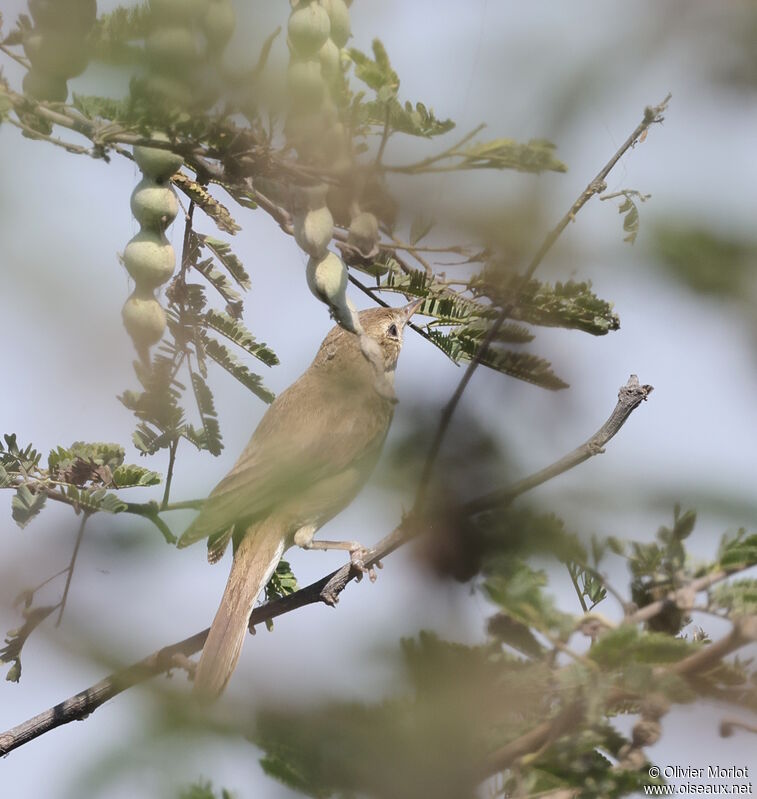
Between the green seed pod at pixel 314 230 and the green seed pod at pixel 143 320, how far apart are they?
15 centimetres

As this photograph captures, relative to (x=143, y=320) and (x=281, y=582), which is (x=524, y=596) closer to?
(x=143, y=320)

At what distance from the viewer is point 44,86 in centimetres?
80

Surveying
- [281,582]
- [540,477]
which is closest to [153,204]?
[540,477]

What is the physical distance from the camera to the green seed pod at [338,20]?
907mm

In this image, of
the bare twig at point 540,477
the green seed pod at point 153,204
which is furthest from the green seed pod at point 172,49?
the green seed pod at point 153,204

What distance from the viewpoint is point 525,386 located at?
691 millimetres

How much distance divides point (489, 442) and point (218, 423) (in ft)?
0.67

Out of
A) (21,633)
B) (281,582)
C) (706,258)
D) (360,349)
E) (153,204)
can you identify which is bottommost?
(21,633)

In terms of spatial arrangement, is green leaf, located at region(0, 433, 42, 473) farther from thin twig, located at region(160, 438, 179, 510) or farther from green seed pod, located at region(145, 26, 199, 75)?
green seed pod, located at region(145, 26, 199, 75)

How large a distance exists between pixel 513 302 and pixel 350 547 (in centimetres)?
75

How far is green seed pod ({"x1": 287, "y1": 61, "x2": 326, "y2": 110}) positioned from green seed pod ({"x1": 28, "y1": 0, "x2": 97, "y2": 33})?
0.57 feet

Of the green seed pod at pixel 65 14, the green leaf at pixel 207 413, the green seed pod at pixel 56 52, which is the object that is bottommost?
the green leaf at pixel 207 413

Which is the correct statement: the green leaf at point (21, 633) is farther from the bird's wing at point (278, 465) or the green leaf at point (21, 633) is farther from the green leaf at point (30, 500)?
the green leaf at point (30, 500)

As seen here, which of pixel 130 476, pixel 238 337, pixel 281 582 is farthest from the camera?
pixel 281 582
